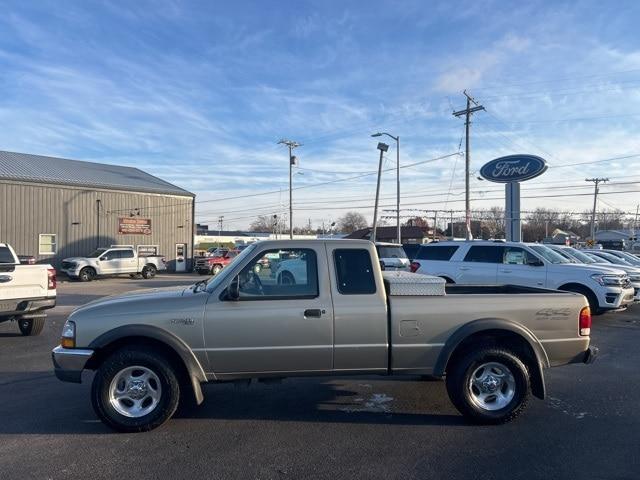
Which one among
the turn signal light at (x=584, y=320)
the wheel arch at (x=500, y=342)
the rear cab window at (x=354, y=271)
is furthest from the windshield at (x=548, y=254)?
the rear cab window at (x=354, y=271)

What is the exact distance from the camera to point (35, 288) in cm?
959

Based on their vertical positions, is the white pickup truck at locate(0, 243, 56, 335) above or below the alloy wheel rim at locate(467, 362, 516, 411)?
above

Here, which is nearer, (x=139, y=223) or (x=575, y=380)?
(x=575, y=380)

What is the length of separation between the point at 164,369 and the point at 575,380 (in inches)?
204

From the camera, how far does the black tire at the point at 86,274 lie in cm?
2953

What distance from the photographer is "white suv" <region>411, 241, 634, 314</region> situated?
472 inches

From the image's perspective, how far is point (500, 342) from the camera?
17.2ft

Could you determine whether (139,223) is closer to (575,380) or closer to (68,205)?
(68,205)

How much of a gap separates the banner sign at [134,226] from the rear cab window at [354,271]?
34946 millimetres

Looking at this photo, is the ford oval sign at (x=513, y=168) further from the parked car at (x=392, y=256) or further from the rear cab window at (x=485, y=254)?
the rear cab window at (x=485, y=254)

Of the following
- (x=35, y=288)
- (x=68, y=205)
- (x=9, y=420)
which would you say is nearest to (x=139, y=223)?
(x=68, y=205)

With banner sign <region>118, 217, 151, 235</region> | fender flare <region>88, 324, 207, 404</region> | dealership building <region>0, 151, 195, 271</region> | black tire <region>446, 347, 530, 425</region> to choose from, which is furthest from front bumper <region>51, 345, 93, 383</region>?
banner sign <region>118, 217, 151, 235</region>

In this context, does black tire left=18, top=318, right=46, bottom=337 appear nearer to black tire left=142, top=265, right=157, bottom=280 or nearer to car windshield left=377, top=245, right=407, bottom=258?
car windshield left=377, top=245, right=407, bottom=258

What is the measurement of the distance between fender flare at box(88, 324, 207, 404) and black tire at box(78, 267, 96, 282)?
88.9 ft
